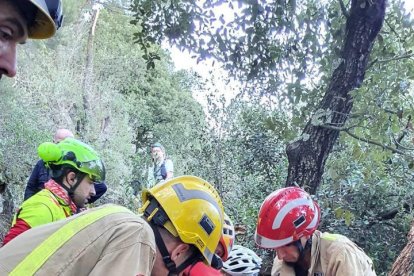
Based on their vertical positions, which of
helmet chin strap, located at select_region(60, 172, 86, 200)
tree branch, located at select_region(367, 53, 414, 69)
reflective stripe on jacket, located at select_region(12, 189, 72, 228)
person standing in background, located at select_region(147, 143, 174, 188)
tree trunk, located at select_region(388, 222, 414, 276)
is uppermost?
tree branch, located at select_region(367, 53, 414, 69)

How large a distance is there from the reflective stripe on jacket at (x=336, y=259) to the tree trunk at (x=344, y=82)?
4.20ft

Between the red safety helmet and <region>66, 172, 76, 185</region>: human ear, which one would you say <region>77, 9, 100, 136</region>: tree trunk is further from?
the red safety helmet

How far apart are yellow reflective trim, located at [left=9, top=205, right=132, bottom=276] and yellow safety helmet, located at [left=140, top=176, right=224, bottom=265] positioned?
49 cm

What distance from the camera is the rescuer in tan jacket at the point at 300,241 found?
328 cm

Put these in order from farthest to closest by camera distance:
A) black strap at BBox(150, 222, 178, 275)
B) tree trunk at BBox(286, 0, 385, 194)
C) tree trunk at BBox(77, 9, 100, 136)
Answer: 1. tree trunk at BBox(77, 9, 100, 136)
2. tree trunk at BBox(286, 0, 385, 194)
3. black strap at BBox(150, 222, 178, 275)

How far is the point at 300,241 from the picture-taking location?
11.5 feet

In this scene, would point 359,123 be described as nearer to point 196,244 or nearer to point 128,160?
point 196,244

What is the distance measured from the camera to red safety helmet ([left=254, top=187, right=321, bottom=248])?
11.4ft

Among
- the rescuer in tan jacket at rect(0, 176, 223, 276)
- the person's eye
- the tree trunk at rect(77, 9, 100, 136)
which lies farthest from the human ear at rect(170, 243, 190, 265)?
the tree trunk at rect(77, 9, 100, 136)

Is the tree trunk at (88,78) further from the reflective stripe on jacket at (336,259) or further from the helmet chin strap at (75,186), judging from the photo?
the reflective stripe on jacket at (336,259)

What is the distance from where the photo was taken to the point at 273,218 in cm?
355

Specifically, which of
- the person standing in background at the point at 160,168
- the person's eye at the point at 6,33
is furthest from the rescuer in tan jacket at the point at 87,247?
the person standing in background at the point at 160,168

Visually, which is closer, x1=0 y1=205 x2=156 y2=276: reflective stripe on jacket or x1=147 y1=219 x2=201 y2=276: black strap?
x1=0 y1=205 x2=156 y2=276: reflective stripe on jacket

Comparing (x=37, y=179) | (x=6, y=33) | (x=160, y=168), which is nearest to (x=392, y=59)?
(x=37, y=179)
